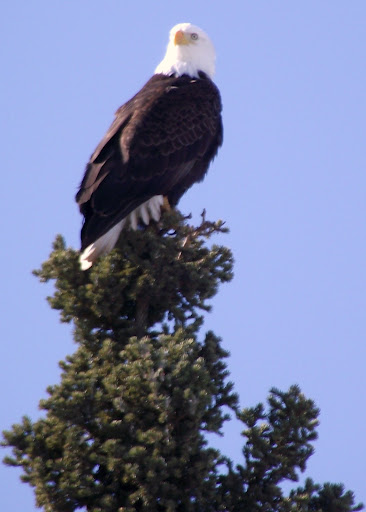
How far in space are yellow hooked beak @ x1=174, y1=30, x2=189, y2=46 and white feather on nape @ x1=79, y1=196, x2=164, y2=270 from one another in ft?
7.66

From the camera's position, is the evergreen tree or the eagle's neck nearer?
the evergreen tree

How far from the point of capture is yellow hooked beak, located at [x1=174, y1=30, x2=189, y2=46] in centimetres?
1132

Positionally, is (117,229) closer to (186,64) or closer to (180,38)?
(186,64)

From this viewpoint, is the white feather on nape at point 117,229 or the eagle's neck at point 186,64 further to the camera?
the eagle's neck at point 186,64

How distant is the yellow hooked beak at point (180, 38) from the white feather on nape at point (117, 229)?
2.33m

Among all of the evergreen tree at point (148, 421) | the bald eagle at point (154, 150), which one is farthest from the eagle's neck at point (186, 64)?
the evergreen tree at point (148, 421)

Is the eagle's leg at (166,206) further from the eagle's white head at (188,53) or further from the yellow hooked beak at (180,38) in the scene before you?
the yellow hooked beak at (180,38)

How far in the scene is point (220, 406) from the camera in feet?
24.8

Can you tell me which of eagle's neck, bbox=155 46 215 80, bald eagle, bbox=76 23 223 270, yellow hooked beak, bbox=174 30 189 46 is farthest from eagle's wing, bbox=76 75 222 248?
yellow hooked beak, bbox=174 30 189 46

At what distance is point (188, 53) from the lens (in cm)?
1120

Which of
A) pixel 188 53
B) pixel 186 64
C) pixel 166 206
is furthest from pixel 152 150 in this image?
pixel 188 53

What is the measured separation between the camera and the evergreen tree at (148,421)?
696 cm

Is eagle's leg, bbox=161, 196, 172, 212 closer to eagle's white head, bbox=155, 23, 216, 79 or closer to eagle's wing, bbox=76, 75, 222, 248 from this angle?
eagle's wing, bbox=76, 75, 222, 248

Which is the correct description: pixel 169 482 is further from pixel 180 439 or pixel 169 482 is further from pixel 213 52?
pixel 213 52
